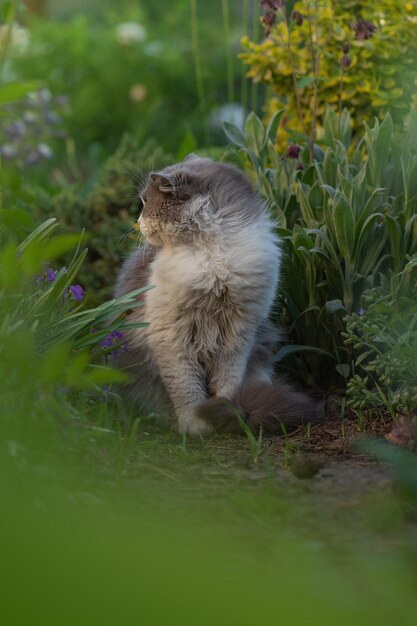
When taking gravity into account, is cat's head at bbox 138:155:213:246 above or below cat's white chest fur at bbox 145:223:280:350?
above

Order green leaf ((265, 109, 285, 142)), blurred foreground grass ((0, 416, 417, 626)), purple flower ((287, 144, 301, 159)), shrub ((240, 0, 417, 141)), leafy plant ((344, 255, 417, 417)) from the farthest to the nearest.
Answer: shrub ((240, 0, 417, 141)), green leaf ((265, 109, 285, 142)), purple flower ((287, 144, 301, 159)), leafy plant ((344, 255, 417, 417)), blurred foreground grass ((0, 416, 417, 626))

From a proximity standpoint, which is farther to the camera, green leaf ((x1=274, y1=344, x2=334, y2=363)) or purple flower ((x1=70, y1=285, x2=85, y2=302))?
green leaf ((x1=274, y1=344, x2=334, y2=363))

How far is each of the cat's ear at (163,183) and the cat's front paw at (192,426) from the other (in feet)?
2.69

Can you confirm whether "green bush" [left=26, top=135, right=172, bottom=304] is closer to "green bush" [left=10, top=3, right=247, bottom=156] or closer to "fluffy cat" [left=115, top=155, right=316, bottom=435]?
"fluffy cat" [left=115, top=155, right=316, bottom=435]

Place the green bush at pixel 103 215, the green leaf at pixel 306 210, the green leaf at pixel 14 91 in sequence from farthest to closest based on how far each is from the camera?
the green bush at pixel 103 215 → the green leaf at pixel 306 210 → the green leaf at pixel 14 91

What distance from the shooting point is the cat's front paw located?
2.98 metres

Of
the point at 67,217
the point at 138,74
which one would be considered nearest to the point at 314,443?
the point at 67,217

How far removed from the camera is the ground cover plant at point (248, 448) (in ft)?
3.93

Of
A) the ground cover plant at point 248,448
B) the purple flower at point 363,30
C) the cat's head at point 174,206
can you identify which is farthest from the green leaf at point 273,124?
the cat's head at point 174,206

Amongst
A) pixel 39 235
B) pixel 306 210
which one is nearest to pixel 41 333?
pixel 39 235

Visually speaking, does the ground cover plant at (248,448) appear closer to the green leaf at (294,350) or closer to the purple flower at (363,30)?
the green leaf at (294,350)

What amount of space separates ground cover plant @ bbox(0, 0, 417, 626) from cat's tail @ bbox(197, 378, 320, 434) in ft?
0.22

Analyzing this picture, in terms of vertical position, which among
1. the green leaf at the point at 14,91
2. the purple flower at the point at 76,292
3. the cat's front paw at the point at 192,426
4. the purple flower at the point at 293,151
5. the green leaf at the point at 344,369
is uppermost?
the green leaf at the point at 14,91

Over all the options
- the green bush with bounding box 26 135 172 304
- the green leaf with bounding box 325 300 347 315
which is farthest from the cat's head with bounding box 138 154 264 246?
the green bush with bounding box 26 135 172 304
